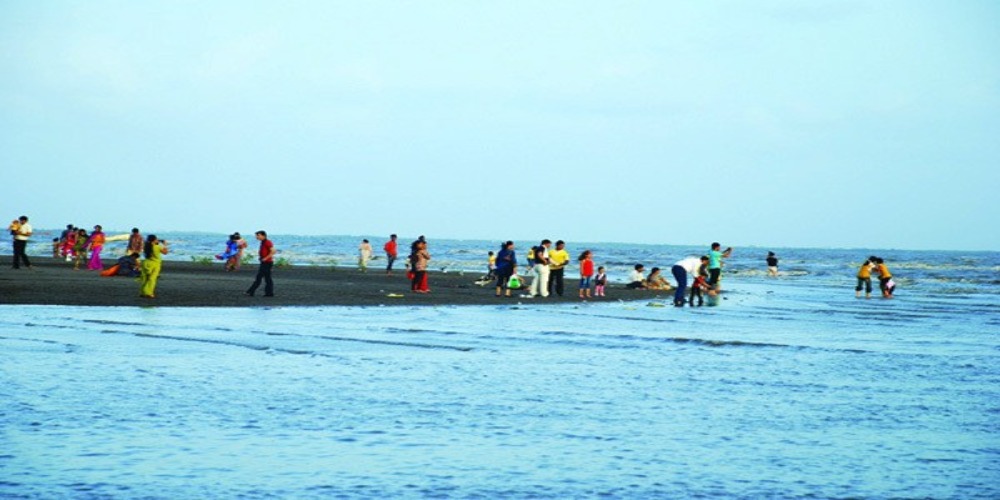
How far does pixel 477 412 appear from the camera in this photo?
→ 12.0m

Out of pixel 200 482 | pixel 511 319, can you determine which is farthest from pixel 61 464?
pixel 511 319

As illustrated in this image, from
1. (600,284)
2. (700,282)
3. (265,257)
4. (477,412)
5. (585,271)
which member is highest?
(265,257)

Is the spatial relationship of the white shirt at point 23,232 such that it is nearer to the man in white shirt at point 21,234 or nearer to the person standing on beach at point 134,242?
the man in white shirt at point 21,234

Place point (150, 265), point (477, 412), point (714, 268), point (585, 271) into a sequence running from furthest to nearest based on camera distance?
point (585, 271) < point (714, 268) < point (150, 265) < point (477, 412)

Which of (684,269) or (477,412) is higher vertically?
(684,269)

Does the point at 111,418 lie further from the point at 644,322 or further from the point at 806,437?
the point at 644,322

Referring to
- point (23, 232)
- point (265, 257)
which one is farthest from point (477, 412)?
Answer: point (23, 232)

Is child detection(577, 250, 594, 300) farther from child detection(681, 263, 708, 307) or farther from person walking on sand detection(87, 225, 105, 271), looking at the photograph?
person walking on sand detection(87, 225, 105, 271)

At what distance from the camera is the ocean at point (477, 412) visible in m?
8.74

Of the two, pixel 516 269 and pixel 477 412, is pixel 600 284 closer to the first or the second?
pixel 516 269

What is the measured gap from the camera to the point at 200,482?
8406mm

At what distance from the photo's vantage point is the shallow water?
877cm

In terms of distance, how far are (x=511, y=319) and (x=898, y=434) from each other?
15850mm

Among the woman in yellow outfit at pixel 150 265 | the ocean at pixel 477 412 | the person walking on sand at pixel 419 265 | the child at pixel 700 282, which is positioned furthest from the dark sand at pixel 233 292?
the ocean at pixel 477 412
